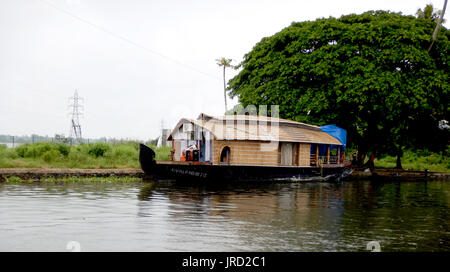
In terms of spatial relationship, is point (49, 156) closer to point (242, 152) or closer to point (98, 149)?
point (98, 149)

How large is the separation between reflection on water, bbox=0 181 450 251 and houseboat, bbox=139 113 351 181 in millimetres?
3047

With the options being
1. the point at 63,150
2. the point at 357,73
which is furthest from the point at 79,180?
the point at 357,73

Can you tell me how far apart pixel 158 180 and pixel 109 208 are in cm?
892

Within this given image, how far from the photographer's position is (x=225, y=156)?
20.9m

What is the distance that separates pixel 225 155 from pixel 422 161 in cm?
2869

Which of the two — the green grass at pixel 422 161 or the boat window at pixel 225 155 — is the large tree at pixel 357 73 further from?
the green grass at pixel 422 161

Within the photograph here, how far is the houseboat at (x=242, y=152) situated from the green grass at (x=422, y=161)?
15.8 m

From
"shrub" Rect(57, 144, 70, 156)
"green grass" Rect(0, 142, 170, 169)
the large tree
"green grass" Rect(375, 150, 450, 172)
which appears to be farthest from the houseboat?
"green grass" Rect(375, 150, 450, 172)

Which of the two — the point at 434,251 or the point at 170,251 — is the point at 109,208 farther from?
the point at 434,251

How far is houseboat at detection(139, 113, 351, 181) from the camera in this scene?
64.2 feet

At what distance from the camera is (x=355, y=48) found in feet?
81.7

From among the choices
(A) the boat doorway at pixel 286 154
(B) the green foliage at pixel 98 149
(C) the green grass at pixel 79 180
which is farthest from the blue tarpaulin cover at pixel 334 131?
(B) the green foliage at pixel 98 149

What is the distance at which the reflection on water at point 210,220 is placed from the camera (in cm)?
791
